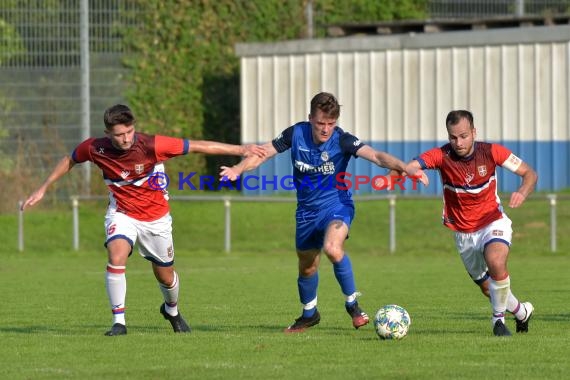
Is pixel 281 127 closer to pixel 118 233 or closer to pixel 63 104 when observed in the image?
pixel 63 104

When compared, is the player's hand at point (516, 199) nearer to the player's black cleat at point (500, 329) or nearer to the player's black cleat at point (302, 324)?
the player's black cleat at point (500, 329)

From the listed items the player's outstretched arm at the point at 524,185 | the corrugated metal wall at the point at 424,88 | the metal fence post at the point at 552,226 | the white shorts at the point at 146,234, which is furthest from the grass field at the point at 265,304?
the corrugated metal wall at the point at 424,88

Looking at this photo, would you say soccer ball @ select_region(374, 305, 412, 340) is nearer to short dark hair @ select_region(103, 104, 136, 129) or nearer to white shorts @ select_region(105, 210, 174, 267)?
white shorts @ select_region(105, 210, 174, 267)

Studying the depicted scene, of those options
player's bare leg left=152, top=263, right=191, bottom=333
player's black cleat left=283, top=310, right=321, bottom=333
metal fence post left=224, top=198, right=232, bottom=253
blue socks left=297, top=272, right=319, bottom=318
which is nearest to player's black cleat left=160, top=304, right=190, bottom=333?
player's bare leg left=152, top=263, right=191, bottom=333

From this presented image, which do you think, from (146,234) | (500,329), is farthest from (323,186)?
(500,329)

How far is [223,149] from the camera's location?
11812 mm

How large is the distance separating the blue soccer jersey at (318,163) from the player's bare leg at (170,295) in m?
1.33

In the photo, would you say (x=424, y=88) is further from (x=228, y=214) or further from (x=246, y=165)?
(x=246, y=165)

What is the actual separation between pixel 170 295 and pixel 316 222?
4.87 feet

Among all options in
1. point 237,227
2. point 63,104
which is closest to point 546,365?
point 237,227

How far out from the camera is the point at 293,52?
32938 mm

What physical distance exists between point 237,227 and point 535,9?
43.7 feet

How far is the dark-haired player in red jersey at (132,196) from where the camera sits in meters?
12.0

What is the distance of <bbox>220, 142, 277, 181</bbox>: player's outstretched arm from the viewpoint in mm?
11633
